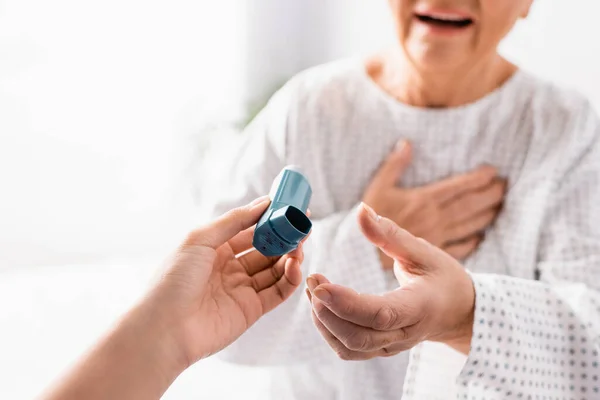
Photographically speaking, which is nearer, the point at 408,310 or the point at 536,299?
the point at 408,310

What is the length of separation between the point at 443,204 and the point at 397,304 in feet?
1.19

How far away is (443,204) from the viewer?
36.7 inches

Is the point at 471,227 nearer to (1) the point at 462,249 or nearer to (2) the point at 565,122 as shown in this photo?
(1) the point at 462,249

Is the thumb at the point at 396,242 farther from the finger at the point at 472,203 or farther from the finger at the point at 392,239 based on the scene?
the finger at the point at 472,203

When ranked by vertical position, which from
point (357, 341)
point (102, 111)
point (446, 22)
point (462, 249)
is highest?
point (446, 22)

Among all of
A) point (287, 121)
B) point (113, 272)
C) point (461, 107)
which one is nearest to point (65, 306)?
point (113, 272)

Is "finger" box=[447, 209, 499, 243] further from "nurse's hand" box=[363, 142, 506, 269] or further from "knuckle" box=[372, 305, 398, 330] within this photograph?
"knuckle" box=[372, 305, 398, 330]

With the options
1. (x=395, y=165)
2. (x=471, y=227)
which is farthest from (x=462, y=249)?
(x=395, y=165)

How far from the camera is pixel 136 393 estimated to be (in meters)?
0.60

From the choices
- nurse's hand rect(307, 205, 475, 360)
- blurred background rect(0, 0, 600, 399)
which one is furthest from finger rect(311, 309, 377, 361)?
blurred background rect(0, 0, 600, 399)

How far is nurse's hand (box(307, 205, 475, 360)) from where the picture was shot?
22.7 inches

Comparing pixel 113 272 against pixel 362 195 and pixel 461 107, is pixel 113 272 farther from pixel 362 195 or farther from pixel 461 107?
pixel 461 107

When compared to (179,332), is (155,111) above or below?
below

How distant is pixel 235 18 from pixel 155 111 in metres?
0.37
